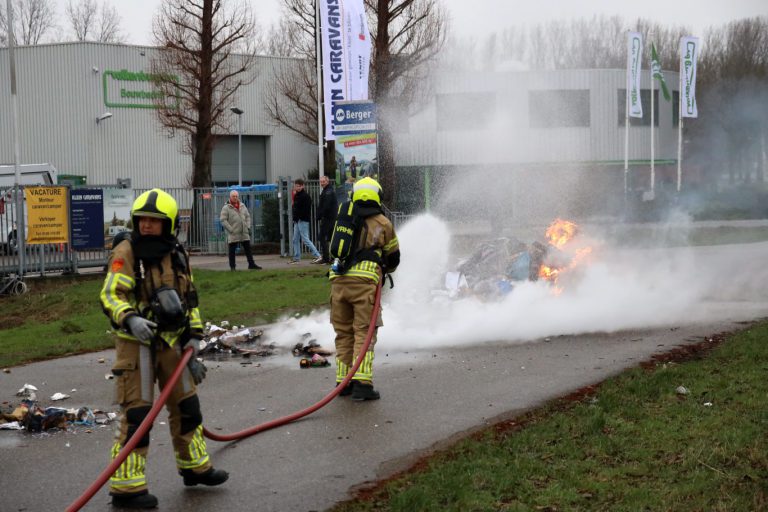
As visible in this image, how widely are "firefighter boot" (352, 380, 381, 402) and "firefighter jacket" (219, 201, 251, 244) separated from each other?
11.4 metres

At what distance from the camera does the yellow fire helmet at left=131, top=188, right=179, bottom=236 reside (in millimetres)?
4766

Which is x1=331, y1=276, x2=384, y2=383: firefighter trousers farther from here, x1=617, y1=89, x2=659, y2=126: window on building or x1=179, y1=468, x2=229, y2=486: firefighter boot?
x1=617, y1=89, x2=659, y2=126: window on building

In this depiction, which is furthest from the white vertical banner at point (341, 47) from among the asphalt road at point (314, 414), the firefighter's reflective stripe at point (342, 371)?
the firefighter's reflective stripe at point (342, 371)

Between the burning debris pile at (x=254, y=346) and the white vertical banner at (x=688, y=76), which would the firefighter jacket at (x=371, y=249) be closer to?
the burning debris pile at (x=254, y=346)

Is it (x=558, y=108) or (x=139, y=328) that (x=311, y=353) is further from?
(x=558, y=108)

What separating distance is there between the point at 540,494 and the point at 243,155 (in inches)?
1630

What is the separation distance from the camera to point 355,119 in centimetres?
1866

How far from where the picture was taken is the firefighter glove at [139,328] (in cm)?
457

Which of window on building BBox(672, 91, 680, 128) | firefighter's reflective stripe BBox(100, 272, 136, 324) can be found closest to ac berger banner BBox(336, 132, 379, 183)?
firefighter's reflective stripe BBox(100, 272, 136, 324)

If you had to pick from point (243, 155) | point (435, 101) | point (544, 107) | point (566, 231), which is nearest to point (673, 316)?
point (566, 231)

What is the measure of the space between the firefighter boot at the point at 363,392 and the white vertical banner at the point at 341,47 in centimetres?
1346

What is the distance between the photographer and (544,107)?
3178cm

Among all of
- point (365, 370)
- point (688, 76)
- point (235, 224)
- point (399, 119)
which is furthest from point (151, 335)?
point (399, 119)

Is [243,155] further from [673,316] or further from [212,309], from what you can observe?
[673,316]
